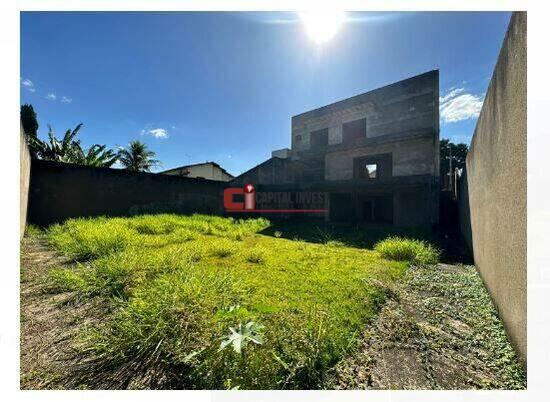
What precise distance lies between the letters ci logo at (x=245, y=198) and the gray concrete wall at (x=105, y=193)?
962mm

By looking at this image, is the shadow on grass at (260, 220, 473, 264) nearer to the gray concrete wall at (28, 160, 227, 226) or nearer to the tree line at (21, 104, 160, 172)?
the gray concrete wall at (28, 160, 227, 226)

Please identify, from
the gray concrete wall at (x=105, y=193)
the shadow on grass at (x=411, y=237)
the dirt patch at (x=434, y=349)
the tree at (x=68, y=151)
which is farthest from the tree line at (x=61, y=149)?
the dirt patch at (x=434, y=349)

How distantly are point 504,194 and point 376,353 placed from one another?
2315 millimetres

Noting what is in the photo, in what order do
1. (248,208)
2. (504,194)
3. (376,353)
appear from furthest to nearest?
(248,208) → (504,194) → (376,353)

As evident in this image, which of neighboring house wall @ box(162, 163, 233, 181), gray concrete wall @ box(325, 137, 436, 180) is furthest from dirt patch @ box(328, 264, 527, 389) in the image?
neighboring house wall @ box(162, 163, 233, 181)

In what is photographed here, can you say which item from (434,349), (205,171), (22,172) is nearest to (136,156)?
(205,171)

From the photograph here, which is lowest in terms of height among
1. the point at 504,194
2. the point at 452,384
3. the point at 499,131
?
the point at 452,384

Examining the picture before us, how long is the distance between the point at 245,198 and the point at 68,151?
38.6 ft

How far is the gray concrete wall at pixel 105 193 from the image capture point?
9648 millimetres

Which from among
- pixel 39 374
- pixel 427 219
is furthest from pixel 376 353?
pixel 427 219

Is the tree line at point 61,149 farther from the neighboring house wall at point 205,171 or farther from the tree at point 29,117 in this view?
the neighboring house wall at point 205,171

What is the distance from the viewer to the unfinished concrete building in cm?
1262
